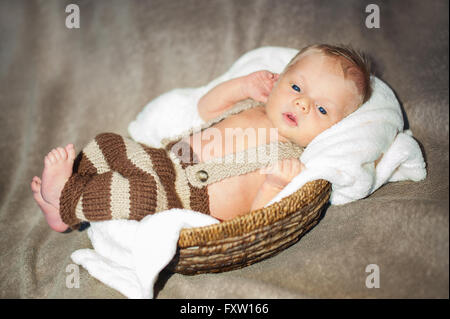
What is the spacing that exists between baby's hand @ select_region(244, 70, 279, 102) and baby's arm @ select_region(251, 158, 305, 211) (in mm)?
318

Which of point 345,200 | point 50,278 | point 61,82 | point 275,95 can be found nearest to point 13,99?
point 61,82

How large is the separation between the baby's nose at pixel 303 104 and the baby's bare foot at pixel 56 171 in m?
0.68

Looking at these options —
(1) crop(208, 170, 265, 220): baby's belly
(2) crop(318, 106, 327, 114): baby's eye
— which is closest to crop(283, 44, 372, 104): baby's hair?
(2) crop(318, 106, 327, 114): baby's eye

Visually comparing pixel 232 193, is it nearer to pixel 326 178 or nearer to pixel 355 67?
pixel 326 178

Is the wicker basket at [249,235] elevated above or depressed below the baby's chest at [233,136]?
below

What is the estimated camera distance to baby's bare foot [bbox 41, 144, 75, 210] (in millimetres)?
1084

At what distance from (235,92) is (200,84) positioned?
0.33 m

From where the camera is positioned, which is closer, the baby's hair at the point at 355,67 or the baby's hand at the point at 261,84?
the baby's hair at the point at 355,67

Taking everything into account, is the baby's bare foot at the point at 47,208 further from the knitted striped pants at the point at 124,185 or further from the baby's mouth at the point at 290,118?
the baby's mouth at the point at 290,118

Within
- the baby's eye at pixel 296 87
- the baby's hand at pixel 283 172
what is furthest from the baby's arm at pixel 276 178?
the baby's eye at pixel 296 87

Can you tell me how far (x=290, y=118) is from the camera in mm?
1205

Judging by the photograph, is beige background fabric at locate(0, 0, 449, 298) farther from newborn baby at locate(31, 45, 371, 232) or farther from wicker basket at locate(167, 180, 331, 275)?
newborn baby at locate(31, 45, 371, 232)

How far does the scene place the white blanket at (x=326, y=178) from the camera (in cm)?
94

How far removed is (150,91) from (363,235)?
3.56 feet
